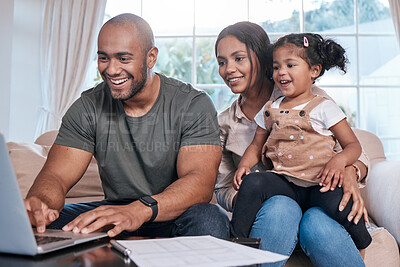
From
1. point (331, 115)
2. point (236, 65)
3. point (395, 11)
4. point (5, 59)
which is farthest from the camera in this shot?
point (395, 11)

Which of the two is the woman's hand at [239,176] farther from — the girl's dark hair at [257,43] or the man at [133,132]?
the girl's dark hair at [257,43]

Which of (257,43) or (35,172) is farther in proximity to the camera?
(35,172)

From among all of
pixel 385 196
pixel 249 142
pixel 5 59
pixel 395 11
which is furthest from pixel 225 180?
pixel 395 11

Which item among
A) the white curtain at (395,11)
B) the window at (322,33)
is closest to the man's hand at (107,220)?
the window at (322,33)

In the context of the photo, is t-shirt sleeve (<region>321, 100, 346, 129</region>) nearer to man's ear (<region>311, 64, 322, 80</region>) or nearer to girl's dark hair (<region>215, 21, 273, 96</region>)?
man's ear (<region>311, 64, 322, 80</region>)

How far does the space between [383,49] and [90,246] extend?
14.9ft

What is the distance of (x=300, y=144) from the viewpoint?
1.57m

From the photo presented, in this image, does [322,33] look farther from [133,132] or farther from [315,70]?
[133,132]

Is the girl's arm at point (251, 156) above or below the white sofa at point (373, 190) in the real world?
above

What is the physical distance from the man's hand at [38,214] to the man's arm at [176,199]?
0.22 ft

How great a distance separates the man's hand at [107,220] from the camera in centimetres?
104

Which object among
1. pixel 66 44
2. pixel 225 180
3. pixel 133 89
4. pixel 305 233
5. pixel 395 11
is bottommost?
pixel 305 233

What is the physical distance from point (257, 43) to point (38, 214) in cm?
113

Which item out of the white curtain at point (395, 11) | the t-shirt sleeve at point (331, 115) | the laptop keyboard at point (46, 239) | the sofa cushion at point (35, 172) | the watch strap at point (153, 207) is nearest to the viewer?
the laptop keyboard at point (46, 239)
